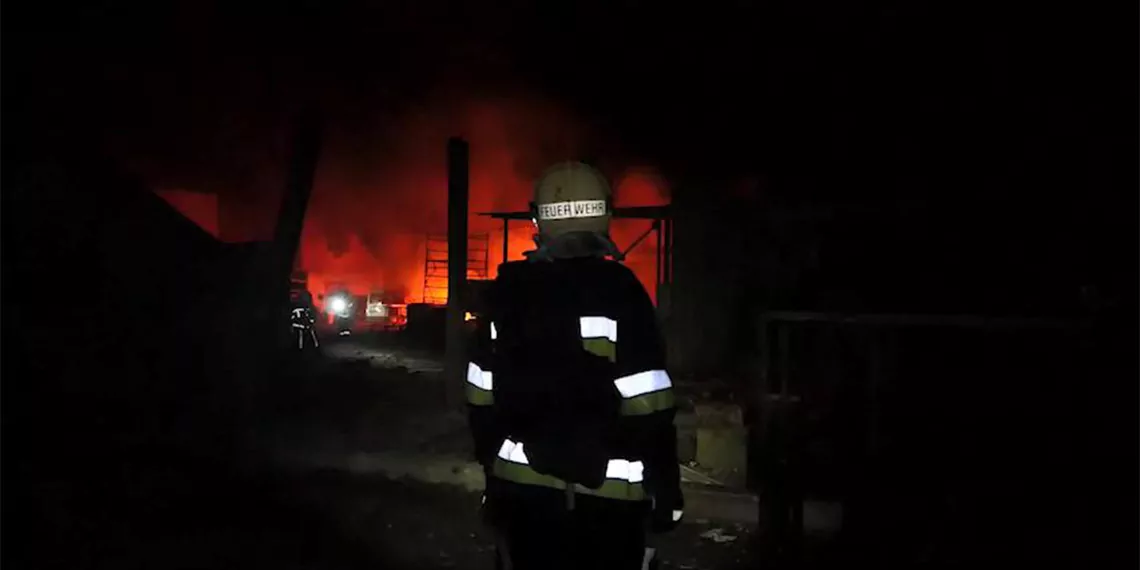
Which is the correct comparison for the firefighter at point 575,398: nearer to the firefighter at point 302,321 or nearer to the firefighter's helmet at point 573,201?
the firefighter's helmet at point 573,201

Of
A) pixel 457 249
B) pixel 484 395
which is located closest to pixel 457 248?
pixel 457 249

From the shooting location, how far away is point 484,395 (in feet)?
8.50

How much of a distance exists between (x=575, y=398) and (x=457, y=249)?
24.7ft

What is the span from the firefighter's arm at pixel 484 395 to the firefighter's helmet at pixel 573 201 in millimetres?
371

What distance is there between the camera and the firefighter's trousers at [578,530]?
97.9 inches

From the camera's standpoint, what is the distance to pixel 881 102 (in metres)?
12.9

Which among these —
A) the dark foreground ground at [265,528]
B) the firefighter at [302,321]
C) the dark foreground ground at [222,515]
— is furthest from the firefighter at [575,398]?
the firefighter at [302,321]

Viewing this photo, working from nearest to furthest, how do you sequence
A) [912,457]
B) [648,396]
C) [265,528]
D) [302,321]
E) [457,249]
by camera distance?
[648,396] → [912,457] → [265,528] → [457,249] → [302,321]

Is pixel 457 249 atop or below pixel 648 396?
atop

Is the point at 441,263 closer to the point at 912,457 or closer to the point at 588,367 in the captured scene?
the point at 912,457

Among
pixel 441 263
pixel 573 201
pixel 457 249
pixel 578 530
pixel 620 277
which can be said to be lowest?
pixel 578 530

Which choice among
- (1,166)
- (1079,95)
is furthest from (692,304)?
(1,166)

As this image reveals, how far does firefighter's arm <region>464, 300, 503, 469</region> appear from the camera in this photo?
2.58 metres

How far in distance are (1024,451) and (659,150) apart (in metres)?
13.5
